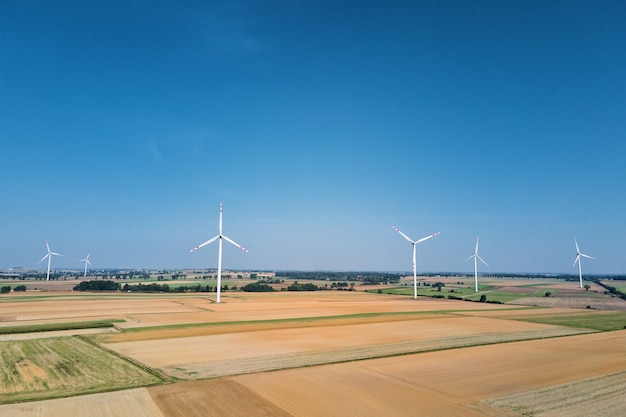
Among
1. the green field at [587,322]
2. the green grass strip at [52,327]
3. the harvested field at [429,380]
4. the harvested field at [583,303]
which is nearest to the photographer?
the harvested field at [429,380]

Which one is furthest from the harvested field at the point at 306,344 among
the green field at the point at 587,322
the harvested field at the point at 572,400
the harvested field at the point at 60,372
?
the harvested field at the point at 572,400

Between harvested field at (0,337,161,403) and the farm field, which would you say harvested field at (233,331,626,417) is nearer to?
the farm field

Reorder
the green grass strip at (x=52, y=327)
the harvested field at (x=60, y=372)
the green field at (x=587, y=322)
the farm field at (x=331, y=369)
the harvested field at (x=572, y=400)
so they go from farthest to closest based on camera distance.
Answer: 1. the green field at (x=587, y=322)
2. the green grass strip at (x=52, y=327)
3. the harvested field at (x=60, y=372)
4. the farm field at (x=331, y=369)
5. the harvested field at (x=572, y=400)

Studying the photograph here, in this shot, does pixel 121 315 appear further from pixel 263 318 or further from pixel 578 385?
pixel 578 385

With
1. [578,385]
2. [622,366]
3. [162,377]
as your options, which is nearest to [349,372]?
[162,377]

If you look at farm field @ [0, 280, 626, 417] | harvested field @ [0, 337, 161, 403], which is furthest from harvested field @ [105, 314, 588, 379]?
harvested field @ [0, 337, 161, 403]

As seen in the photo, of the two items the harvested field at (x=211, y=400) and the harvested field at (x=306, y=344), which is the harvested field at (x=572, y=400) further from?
the harvested field at (x=306, y=344)
